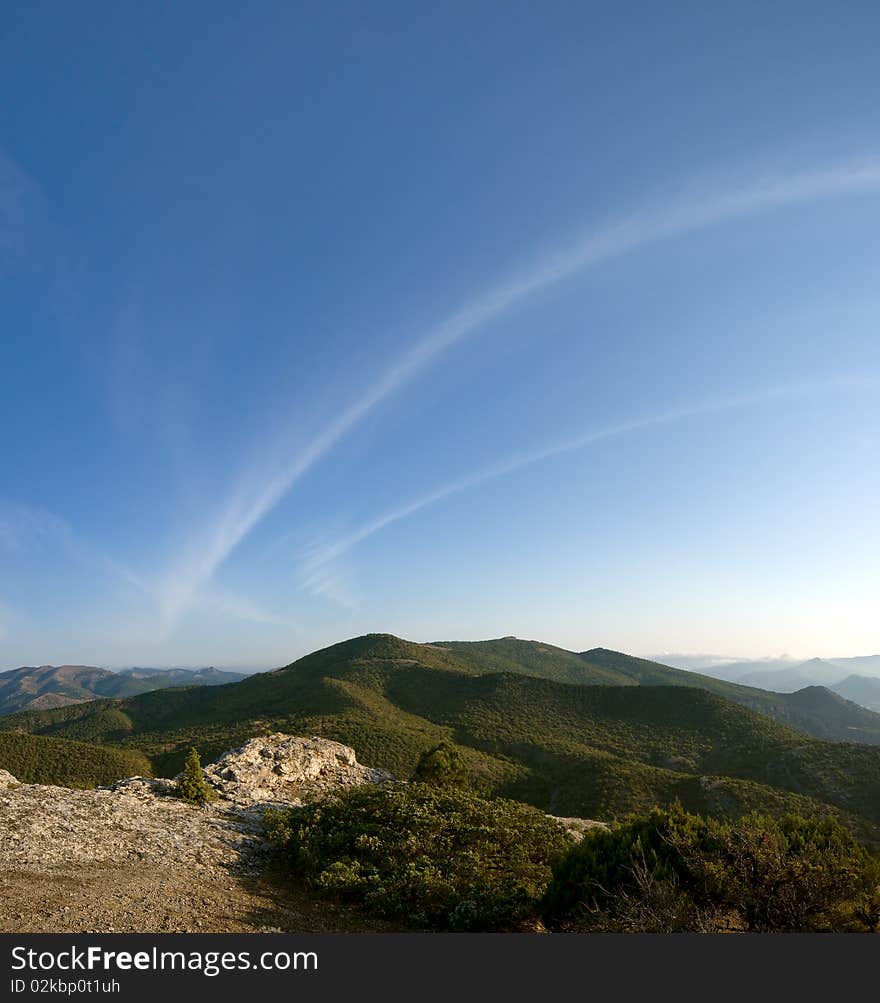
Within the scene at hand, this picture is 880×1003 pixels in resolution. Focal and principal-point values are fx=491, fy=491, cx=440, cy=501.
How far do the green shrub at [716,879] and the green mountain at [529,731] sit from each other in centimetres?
3876

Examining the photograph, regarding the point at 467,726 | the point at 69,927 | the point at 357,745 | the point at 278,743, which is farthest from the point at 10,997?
the point at 467,726

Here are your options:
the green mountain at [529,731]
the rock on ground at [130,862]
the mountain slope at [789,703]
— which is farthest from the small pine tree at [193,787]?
the mountain slope at [789,703]

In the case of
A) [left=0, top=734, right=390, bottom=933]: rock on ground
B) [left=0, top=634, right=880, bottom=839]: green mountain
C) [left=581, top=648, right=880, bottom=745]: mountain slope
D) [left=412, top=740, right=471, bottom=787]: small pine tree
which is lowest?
[left=581, top=648, right=880, bottom=745]: mountain slope

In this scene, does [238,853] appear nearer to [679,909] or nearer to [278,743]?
[679,909]

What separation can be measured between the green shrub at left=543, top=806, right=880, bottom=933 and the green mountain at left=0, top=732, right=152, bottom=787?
5678 centimetres

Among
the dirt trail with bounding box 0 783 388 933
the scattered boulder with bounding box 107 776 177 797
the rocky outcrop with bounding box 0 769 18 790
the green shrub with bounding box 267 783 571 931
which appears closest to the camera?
the dirt trail with bounding box 0 783 388 933

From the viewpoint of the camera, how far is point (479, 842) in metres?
14.8

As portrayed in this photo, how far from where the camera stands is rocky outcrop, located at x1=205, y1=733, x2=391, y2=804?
92.1 ft

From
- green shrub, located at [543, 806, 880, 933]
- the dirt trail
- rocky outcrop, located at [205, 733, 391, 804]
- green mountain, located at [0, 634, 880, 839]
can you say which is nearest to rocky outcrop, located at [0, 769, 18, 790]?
the dirt trail

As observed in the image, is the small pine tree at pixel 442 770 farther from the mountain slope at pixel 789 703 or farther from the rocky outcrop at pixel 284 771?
the mountain slope at pixel 789 703

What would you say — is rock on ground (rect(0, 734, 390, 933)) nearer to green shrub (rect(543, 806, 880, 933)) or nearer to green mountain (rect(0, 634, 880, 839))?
green shrub (rect(543, 806, 880, 933))

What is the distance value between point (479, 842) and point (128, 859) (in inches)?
381

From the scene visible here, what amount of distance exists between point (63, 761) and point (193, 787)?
48351 mm

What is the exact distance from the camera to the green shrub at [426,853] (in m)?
11.3
